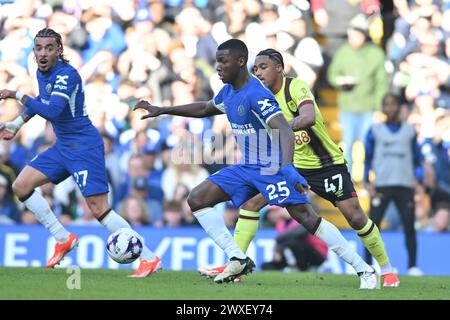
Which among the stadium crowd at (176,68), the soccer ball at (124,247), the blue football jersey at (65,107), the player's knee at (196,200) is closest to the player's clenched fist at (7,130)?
the blue football jersey at (65,107)

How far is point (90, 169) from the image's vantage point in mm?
11984

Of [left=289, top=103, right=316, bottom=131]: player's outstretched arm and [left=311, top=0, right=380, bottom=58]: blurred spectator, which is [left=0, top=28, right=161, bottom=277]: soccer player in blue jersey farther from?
[left=311, top=0, right=380, bottom=58]: blurred spectator

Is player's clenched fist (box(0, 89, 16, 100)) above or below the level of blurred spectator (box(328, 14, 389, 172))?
below

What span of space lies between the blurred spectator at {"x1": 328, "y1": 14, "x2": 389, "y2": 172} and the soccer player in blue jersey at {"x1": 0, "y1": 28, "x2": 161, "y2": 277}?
6485 millimetres

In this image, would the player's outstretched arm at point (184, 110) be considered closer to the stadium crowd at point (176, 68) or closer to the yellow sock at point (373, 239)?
the yellow sock at point (373, 239)

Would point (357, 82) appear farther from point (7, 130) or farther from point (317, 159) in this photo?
point (7, 130)

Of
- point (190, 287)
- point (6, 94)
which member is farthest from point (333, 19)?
point (190, 287)

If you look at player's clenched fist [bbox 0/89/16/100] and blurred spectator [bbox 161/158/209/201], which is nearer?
player's clenched fist [bbox 0/89/16/100]

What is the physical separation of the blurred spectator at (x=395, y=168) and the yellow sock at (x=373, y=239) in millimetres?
3587

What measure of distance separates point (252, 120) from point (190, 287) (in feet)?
5.61

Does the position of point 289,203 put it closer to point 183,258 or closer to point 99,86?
point 183,258

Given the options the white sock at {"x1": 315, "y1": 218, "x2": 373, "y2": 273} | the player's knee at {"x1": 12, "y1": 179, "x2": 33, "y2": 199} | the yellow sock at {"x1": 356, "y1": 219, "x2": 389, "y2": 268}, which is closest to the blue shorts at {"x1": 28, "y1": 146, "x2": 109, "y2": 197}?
the player's knee at {"x1": 12, "y1": 179, "x2": 33, "y2": 199}

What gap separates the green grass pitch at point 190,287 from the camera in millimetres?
9828

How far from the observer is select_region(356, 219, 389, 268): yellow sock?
38.6 feet
